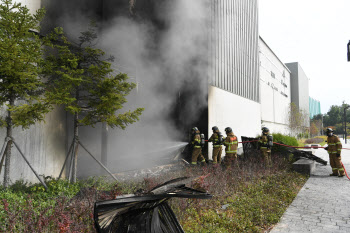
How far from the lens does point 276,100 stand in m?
30.7

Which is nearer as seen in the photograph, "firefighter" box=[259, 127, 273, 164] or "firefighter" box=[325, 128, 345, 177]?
"firefighter" box=[325, 128, 345, 177]

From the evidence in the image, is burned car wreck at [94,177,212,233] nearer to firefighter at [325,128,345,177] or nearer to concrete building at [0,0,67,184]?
concrete building at [0,0,67,184]

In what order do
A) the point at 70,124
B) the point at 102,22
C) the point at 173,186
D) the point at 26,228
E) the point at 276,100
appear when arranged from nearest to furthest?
the point at 173,186
the point at 26,228
the point at 70,124
the point at 102,22
the point at 276,100

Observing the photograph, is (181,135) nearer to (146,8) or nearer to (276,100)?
(146,8)

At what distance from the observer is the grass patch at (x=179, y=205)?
2.84 metres

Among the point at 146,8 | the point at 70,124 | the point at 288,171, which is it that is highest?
the point at 146,8

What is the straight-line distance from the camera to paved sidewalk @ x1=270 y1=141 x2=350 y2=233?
354 cm

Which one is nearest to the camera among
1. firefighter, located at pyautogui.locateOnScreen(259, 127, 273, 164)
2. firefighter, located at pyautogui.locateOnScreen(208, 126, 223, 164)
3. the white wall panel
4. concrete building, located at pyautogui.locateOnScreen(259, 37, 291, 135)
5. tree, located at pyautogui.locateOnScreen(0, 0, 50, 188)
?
tree, located at pyautogui.locateOnScreen(0, 0, 50, 188)

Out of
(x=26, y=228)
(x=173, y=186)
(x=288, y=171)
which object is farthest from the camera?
(x=288, y=171)

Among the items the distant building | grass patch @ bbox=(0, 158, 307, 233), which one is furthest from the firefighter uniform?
the distant building

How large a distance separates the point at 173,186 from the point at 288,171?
798 cm

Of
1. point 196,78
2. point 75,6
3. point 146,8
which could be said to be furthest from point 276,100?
point 75,6

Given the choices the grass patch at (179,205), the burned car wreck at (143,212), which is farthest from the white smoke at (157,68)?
the burned car wreck at (143,212)

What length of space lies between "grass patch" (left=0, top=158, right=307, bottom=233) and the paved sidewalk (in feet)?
0.59
